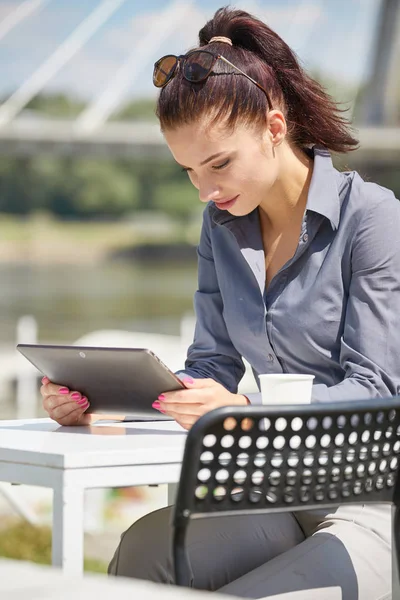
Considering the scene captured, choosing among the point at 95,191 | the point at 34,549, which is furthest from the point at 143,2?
the point at 34,549

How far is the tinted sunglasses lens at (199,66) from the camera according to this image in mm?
1421

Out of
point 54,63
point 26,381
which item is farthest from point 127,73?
point 26,381

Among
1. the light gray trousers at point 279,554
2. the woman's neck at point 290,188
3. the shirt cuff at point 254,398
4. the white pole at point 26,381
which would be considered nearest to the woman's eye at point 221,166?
the woman's neck at point 290,188

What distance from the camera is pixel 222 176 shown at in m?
1.47

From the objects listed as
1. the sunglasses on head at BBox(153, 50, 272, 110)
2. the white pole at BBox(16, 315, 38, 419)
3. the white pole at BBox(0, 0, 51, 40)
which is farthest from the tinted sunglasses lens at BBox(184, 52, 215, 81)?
the white pole at BBox(0, 0, 51, 40)

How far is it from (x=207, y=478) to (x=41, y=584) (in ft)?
0.94

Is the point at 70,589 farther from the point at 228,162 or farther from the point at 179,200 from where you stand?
the point at 179,200

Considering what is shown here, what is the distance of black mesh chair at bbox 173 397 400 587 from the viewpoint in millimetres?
892

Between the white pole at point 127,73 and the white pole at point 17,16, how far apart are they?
76.5 inches

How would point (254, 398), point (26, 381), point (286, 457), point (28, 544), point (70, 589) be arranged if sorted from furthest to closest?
1. point (26, 381)
2. point (28, 544)
3. point (254, 398)
4. point (286, 457)
5. point (70, 589)

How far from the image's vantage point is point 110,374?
49.9 inches

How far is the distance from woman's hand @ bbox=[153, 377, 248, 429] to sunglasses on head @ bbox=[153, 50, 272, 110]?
1.58 ft

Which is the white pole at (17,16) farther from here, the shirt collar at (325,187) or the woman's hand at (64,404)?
the woman's hand at (64,404)

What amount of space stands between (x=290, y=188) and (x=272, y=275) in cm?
15
